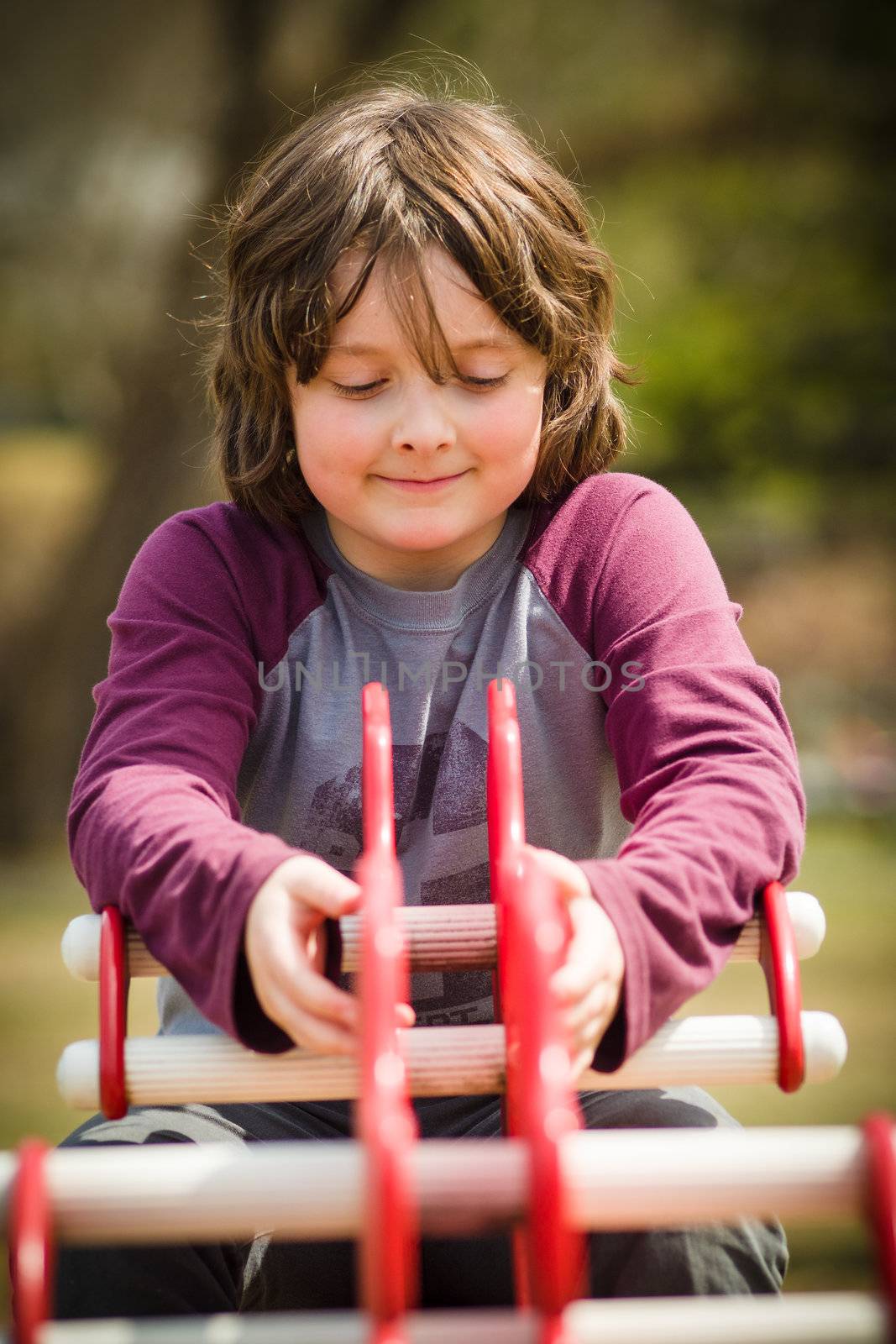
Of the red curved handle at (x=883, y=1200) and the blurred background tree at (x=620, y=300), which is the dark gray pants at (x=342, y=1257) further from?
the blurred background tree at (x=620, y=300)

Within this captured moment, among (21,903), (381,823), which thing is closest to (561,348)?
(381,823)

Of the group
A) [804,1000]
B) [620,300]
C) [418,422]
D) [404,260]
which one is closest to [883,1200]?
[418,422]

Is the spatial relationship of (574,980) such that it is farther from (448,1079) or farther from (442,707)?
(442,707)

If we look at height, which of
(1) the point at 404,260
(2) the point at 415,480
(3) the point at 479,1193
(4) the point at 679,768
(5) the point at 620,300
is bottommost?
(3) the point at 479,1193

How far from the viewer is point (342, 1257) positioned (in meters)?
1.06

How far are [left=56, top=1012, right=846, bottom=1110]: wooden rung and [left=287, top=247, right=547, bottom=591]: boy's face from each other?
0.45 m

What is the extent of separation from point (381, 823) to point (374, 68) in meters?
1.33

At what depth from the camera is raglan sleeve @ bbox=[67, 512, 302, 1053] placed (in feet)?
2.80

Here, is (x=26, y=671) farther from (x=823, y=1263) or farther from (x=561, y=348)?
(x=561, y=348)

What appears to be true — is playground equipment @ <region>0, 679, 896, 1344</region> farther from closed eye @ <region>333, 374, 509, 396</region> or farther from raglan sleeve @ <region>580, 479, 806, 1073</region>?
closed eye @ <region>333, 374, 509, 396</region>

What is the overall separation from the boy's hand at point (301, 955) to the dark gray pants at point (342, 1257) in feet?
0.68

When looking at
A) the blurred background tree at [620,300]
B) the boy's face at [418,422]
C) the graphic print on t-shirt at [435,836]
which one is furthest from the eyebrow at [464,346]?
the blurred background tree at [620,300]

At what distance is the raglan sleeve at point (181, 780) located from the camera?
85 centimetres

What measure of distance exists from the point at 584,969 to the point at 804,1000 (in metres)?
2.51
